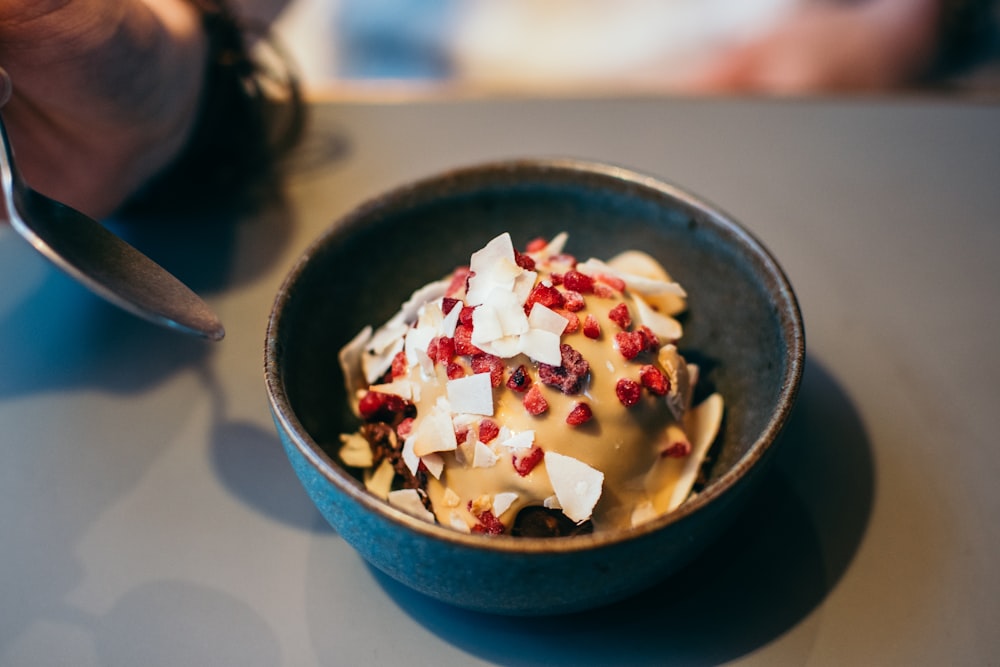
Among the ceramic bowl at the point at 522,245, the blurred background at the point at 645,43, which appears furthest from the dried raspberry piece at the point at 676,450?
the blurred background at the point at 645,43

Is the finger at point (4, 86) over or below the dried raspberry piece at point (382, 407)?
over

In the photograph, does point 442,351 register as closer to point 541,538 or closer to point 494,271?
point 494,271

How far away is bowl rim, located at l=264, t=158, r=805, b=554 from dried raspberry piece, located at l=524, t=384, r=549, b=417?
122 millimetres

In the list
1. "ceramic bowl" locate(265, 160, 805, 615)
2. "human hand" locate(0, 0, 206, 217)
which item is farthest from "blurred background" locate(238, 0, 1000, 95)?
"ceramic bowl" locate(265, 160, 805, 615)

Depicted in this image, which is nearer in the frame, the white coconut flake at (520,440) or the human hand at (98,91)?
the white coconut flake at (520,440)

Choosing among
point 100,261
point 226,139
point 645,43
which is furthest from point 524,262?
point 645,43

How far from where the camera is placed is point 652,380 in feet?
2.50

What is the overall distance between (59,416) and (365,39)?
151cm

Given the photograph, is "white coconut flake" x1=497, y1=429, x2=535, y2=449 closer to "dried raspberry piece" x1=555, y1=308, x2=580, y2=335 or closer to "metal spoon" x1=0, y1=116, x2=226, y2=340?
"dried raspberry piece" x1=555, y1=308, x2=580, y2=335

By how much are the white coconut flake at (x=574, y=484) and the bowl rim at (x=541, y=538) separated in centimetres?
7

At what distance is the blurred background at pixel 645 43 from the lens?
69.5 inches

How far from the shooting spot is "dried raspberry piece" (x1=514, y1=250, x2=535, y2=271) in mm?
789

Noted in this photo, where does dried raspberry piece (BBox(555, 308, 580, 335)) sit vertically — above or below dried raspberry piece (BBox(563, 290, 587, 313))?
below

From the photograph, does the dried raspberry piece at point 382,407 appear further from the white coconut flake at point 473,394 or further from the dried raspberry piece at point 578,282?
the dried raspberry piece at point 578,282
